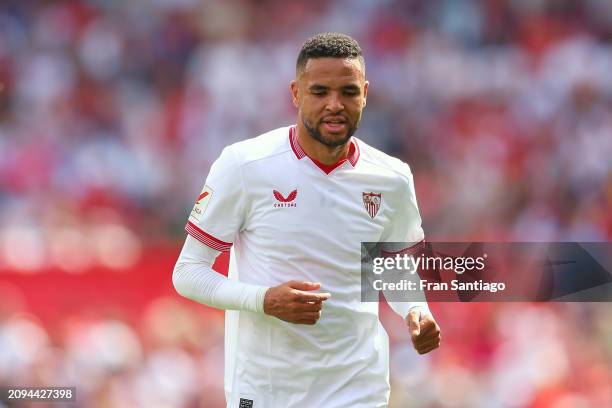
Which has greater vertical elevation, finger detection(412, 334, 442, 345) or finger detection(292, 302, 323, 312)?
finger detection(292, 302, 323, 312)

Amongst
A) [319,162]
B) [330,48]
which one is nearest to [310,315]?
[319,162]

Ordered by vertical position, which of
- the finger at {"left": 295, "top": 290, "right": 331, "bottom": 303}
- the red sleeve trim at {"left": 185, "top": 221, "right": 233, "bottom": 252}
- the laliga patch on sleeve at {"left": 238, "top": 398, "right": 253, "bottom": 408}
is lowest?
the laliga patch on sleeve at {"left": 238, "top": 398, "right": 253, "bottom": 408}

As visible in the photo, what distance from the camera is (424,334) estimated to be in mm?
4598

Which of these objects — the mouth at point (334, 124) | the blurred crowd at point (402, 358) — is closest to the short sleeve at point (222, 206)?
the mouth at point (334, 124)

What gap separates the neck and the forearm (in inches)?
21.9

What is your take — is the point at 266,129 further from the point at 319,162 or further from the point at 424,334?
the point at 424,334

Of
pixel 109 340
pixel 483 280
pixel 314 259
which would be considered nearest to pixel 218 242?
pixel 314 259

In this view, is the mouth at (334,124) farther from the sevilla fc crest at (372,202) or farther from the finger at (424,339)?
the finger at (424,339)

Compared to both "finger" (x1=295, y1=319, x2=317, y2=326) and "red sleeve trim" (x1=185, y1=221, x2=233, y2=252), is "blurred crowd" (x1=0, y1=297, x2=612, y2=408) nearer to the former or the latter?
"red sleeve trim" (x1=185, y1=221, x2=233, y2=252)

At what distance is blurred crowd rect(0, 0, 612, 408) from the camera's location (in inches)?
360

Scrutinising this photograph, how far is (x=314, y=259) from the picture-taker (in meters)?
4.68

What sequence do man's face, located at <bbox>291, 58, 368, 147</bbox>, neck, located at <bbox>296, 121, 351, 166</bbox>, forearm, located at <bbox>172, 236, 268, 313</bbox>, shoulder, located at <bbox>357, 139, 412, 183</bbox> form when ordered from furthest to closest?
shoulder, located at <bbox>357, 139, 412, 183</bbox>
neck, located at <bbox>296, 121, 351, 166</bbox>
man's face, located at <bbox>291, 58, 368, 147</bbox>
forearm, located at <bbox>172, 236, 268, 313</bbox>

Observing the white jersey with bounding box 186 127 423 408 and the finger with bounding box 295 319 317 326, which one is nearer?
the finger with bounding box 295 319 317 326

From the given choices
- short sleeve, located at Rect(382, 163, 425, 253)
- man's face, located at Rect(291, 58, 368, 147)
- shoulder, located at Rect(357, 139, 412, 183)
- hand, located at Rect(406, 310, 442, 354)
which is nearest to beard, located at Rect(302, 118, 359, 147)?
man's face, located at Rect(291, 58, 368, 147)
